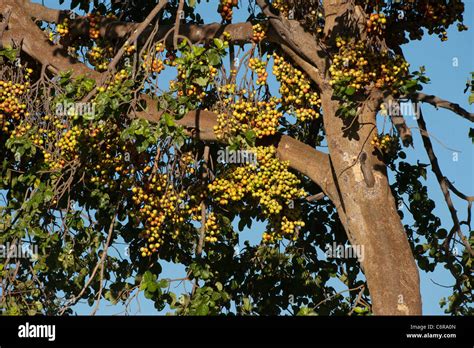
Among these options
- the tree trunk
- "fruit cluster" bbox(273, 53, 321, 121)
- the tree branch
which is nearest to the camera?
the tree trunk

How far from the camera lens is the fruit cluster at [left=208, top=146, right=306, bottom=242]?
31.8ft

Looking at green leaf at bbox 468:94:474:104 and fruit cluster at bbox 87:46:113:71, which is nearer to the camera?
green leaf at bbox 468:94:474:104

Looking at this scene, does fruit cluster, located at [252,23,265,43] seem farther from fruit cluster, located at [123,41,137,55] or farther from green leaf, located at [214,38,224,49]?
fruit cluster, located at [123,41,137,55]

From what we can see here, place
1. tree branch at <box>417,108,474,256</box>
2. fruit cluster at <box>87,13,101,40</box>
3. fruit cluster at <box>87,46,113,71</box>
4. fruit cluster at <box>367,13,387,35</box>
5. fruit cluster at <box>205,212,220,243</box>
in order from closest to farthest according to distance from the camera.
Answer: fruit cluster at <box>367,13,387,35</box> < fruit cluster at <box>205,212,220,243</box> < tree branch at <box>417,108,474,256</box> < fruit cluster at <box>87,46,113,71</box> < fruit cluster at <box>87,13,101,40</box>

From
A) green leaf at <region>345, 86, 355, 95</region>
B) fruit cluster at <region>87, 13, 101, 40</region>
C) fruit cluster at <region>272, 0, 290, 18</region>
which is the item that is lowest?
green leaf at <region>345, 86, 355, 95</region>

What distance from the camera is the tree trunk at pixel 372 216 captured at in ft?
29.6

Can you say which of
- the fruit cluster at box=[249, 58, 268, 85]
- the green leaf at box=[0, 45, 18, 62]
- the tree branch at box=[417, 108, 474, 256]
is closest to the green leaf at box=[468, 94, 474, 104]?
the tree branch at box=[417, 108, 474, 256]

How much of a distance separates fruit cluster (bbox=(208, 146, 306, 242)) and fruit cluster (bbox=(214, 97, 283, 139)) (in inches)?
8.7

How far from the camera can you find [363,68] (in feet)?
31.2

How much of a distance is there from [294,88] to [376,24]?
107cm

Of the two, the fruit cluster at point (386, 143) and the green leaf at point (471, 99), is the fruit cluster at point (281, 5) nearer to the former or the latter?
the fruit cluster at point (386, 143)

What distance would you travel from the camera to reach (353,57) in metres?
9.44

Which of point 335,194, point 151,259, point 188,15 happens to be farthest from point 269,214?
point 188,15
